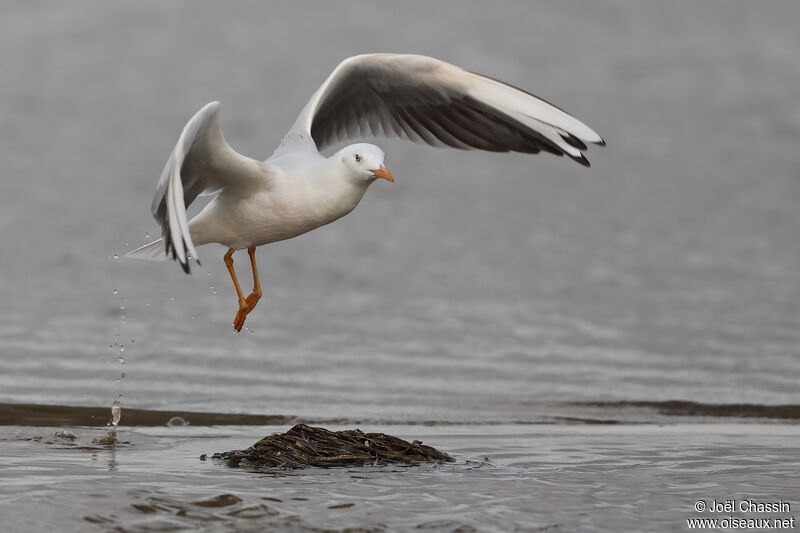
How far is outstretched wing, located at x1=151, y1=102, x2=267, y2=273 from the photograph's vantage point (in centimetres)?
607

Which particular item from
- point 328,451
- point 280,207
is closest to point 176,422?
point 328,451

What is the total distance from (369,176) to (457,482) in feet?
5.19

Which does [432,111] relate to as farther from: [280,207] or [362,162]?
[280,207]

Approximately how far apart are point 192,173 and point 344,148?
78 centimetres

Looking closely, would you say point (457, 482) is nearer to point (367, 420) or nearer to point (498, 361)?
→ point (367, 420)

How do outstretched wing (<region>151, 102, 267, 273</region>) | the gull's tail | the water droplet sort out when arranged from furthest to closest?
1. the water droplet
2. the gull's tail
3. outstretched wing (<region>151, 102, 267, 273</region>)

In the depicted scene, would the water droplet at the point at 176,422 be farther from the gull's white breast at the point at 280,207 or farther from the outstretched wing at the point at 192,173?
the outstretched wing at the point at 192,173

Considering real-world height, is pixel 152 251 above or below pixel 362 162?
below

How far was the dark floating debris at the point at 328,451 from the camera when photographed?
6.90m

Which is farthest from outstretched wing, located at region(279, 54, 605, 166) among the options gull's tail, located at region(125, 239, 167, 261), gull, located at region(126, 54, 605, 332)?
gull's tail, located at region(125, 239, 167, 261)

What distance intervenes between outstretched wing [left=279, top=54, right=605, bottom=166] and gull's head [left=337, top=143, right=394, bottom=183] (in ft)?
2.60

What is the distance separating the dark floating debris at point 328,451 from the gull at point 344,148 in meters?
0.83

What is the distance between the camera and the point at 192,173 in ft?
23.1

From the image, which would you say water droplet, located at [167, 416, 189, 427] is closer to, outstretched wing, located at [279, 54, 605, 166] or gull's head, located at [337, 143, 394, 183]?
outstretched wing, located at [279, 54, 605, 166]
